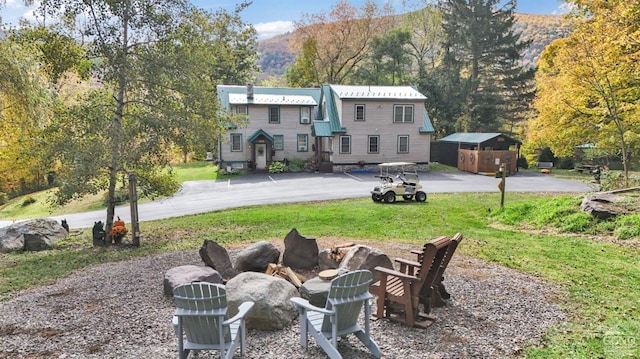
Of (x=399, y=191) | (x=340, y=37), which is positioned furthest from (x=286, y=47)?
(x=399, y=191)

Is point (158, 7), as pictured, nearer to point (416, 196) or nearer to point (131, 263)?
point (131, 263)

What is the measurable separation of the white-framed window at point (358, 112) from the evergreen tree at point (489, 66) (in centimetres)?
1344

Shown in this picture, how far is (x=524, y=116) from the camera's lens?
141ft

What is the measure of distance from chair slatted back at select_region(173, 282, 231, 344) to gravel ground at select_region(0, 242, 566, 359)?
0.55 metres

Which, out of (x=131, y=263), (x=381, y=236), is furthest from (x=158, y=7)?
(x=381, y=236)

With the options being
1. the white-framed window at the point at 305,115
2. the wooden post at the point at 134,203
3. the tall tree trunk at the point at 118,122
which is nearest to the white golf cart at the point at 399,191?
the wooden post at the point at 134,203

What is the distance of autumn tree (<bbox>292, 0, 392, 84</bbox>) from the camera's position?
45031 millimetres

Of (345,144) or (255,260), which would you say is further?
(345,144)

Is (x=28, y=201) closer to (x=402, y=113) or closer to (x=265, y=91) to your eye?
(x=265, y=91)

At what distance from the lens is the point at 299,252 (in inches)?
297

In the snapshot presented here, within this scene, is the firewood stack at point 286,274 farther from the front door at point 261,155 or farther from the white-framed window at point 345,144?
the front door at point 261,155

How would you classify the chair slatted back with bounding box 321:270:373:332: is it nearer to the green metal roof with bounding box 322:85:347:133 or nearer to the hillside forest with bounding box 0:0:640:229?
the hillside forest with bounding box 0:0:640:229

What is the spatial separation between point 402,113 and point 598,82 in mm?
16316

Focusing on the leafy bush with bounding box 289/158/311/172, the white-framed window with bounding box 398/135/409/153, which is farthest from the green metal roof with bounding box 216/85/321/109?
the white-framed window with bounding box 398/135/409/153
